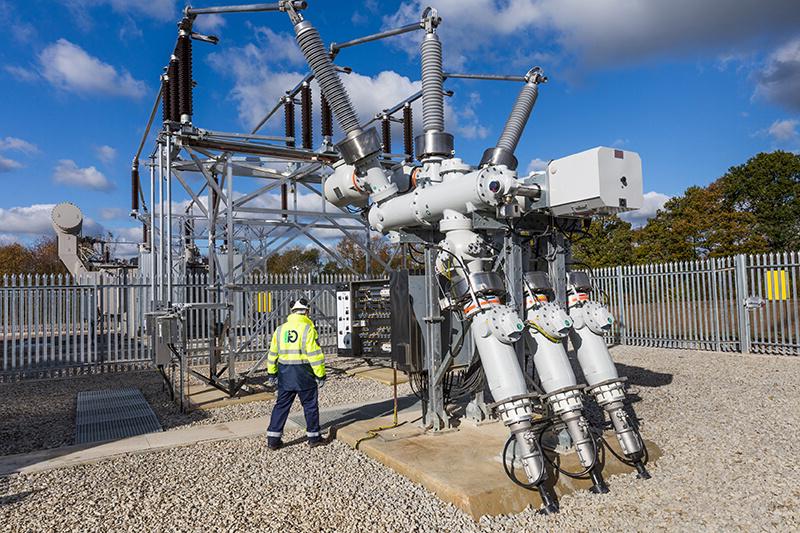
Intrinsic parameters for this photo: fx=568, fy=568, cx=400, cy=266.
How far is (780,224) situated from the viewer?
35125 mm

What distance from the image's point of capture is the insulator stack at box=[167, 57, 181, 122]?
10.0 metres

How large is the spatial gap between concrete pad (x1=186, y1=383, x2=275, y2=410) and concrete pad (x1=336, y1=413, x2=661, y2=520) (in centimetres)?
297

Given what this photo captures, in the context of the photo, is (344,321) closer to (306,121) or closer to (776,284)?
(306,121)

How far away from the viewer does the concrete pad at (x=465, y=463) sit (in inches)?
169

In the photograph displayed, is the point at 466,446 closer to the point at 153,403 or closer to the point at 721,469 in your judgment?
the point at 721,469

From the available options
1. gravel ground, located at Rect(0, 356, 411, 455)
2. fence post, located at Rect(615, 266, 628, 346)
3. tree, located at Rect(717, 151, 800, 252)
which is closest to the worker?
gravel ground, located at Rect(0, 356, 411, 455)

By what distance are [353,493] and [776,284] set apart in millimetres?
12028

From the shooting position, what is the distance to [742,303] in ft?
42.6

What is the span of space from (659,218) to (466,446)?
114 ft

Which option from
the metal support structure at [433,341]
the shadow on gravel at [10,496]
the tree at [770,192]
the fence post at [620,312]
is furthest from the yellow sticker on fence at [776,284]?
the tree at [770,192]

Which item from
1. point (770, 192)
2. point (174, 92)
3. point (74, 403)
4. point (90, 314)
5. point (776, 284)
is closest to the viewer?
point (74, 403)

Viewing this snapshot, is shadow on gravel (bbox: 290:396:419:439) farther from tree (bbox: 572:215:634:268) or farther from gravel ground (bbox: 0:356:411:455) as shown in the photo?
tree (bbox: 572:215:634:268)

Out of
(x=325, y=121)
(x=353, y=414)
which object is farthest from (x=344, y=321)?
(x=325, y=121)

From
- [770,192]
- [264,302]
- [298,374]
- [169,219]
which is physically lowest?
[298,374]
